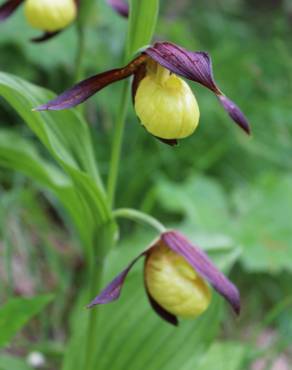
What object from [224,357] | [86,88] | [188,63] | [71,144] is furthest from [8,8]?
[224,357]

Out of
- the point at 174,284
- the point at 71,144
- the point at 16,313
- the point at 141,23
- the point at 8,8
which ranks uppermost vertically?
the point at 141,23

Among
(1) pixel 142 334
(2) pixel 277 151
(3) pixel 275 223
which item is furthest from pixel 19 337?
(2) pixel 277 151

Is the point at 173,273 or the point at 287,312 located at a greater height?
the point at 173,273

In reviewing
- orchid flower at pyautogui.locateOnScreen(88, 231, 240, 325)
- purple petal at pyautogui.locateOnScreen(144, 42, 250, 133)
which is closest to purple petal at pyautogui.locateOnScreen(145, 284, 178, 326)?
orchid flower at pyautogui.locateOnScreen(88, 231, 240, 325)

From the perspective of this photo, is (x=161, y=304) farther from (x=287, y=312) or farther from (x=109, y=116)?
(x=109, y=116)

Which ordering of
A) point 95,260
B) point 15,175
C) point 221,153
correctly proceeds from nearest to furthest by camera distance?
1. point 95,260
2. point 15,175
3. point 221,153

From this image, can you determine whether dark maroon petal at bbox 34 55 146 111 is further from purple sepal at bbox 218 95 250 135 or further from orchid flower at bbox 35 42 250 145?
purple sepal at bbox 218 95 250 135

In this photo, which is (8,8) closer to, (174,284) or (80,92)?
(80,92)
